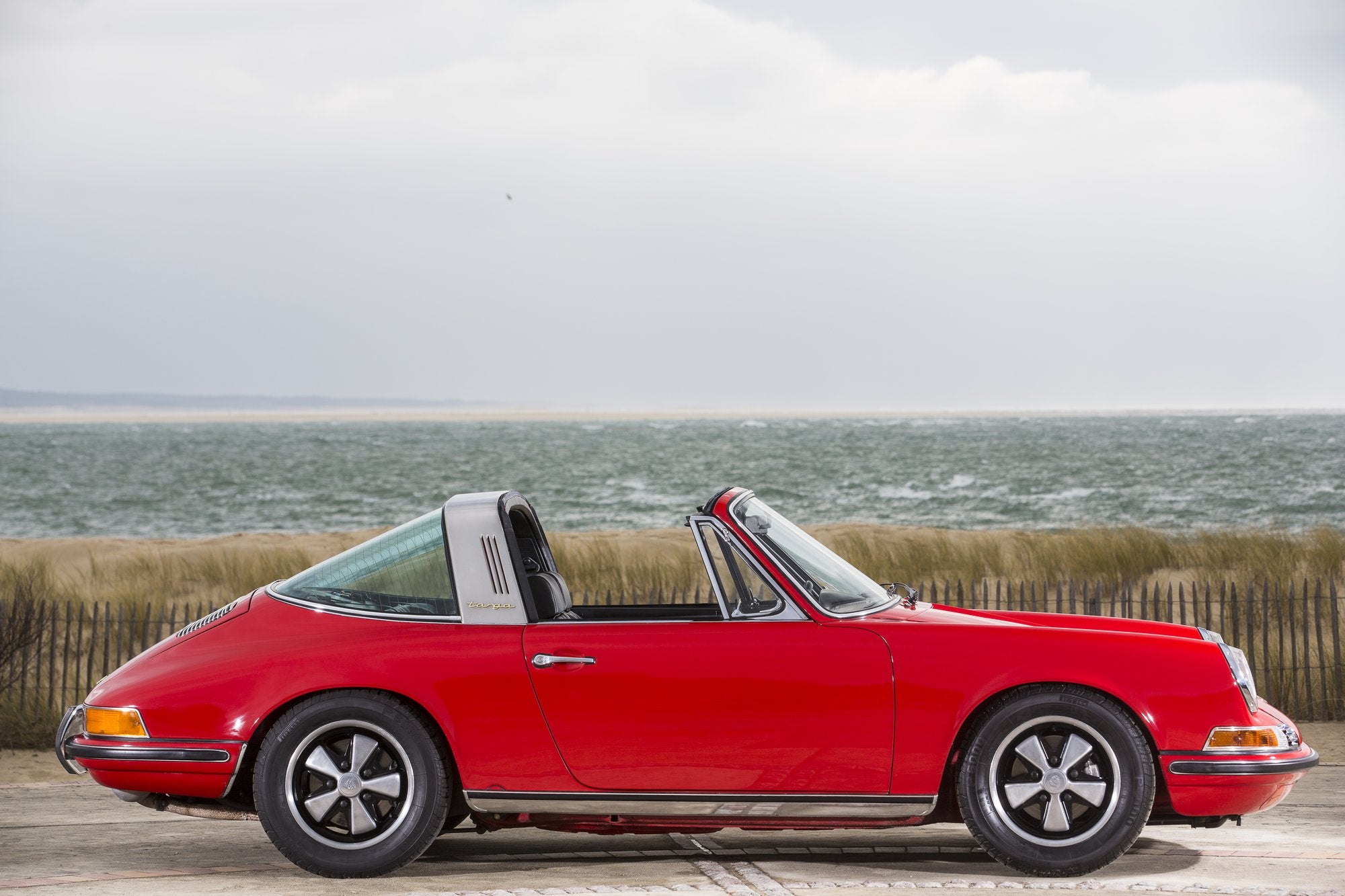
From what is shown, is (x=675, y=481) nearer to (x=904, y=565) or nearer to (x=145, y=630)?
(x=904, y=565)

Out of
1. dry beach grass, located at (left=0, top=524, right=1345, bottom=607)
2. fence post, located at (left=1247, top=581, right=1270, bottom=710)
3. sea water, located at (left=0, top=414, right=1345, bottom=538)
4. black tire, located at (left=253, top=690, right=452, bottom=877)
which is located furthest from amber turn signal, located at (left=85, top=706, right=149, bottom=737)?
sea water, located at (left=0, top=414, right=1345, bottom=538)

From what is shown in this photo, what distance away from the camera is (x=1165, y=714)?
5.51 meters

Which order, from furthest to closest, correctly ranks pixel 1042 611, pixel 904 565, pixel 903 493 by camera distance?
pixel 903 493 < pixel 904 565 < pixel 1042 611

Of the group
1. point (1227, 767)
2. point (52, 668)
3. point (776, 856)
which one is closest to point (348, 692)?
point (776, 856)

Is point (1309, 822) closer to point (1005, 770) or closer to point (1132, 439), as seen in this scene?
point (1005, 770)

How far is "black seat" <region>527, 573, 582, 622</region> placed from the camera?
239 inches

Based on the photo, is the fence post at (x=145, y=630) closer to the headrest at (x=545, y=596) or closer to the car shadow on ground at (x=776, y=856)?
the car shadow on ground at (x=776, y=856)

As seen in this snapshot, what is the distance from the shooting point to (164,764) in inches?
225

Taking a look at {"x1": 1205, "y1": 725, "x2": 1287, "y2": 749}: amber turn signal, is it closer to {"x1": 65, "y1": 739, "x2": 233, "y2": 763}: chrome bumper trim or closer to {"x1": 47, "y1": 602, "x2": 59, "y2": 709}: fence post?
{"x1": 65, "y1": 739, "x2": 233, "y2": 763}: chrome bumper trim

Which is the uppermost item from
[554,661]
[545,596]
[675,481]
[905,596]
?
[545,596]

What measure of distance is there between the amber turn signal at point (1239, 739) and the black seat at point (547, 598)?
2633 millimetres

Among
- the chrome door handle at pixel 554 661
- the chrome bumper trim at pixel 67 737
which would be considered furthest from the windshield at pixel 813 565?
the chrome bumper trim at pixel 67 737

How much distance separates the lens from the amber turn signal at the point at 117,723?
18.9 feet

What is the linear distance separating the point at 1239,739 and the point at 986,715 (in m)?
0.99
